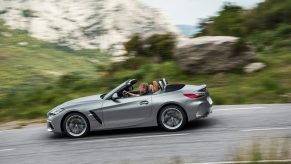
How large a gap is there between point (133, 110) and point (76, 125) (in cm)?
168

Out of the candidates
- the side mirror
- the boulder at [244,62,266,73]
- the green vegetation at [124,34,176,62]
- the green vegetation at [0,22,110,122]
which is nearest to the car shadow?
the side mirror

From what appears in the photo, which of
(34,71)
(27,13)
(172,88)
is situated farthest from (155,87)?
(27,13)

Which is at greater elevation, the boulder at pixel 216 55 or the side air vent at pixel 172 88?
the boulder at pixel 216 55

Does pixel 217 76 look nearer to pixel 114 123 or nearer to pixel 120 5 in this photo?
pixel 114 123

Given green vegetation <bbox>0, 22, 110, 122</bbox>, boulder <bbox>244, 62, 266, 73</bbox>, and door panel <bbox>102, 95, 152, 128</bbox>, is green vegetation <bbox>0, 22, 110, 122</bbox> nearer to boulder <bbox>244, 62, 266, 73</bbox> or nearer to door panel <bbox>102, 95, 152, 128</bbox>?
door panel <bbox>102, 95, 152, 128</bbox>

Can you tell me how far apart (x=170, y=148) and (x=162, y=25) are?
503 feet

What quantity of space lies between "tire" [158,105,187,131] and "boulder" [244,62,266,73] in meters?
8.58

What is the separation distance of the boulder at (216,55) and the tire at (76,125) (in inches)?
343

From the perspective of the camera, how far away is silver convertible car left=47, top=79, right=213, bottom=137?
12172mm

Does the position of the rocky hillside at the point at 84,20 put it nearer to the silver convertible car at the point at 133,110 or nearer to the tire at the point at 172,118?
the silver convertible car at the point at 133,110

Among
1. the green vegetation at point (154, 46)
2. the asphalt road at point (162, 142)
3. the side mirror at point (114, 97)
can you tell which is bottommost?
the asphalt road at point (162, 142)

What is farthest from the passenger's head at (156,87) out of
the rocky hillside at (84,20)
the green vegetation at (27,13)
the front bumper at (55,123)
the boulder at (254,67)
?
the green vegetation at (27,13)

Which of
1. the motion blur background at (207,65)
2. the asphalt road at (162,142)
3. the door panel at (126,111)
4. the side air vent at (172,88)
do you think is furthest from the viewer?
the motion blur background at (207,65)

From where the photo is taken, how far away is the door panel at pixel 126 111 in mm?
12320
